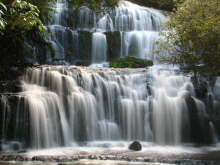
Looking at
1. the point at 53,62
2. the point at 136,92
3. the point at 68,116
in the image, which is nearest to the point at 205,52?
the point at 136,92

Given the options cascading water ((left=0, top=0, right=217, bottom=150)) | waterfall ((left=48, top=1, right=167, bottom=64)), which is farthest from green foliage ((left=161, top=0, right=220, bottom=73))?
waterfall ((left=48, top=1, right=167, bottom=64))

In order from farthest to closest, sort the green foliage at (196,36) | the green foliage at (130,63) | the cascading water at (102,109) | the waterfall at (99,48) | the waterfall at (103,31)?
the waterfall at (99,48)
the waterfall at (103,31)
the green foliage at (130,63)
the green foliage at (196,36)
the cascading water at (102,109)

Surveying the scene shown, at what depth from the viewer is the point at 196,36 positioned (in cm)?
1842

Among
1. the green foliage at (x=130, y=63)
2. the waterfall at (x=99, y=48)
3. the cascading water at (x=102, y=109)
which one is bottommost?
the cascading water at (x=102, y=109)

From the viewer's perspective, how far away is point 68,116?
17.7 m

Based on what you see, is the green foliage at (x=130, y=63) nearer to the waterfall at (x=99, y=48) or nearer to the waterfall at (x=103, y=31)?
the waterfall at (x=103, y=31)

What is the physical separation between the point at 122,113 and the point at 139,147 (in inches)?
127

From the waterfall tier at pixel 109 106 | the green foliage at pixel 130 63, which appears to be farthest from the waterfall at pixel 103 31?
the waterfall tier at pixel 109 106

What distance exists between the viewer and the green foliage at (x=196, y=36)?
57.5ft

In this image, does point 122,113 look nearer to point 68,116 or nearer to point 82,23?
point 68,116

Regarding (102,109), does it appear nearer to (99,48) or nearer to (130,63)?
(130,63)

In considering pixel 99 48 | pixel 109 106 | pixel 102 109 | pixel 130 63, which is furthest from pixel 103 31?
pixel 102 109

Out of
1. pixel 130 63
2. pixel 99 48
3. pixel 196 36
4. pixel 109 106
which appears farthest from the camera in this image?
pixel 99 48

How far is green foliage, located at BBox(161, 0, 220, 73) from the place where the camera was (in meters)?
17.5
